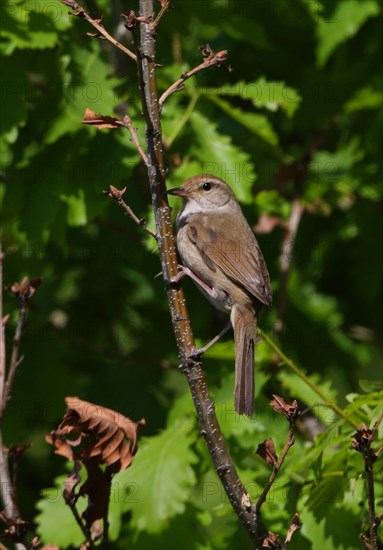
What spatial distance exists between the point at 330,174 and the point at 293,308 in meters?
0.94

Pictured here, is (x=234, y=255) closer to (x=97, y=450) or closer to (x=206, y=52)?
(x=206, y=52)

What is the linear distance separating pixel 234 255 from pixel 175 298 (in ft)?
5.79

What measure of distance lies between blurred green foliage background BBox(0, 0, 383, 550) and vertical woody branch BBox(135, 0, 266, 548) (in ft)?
2.41

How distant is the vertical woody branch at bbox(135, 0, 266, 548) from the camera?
2.61 meters

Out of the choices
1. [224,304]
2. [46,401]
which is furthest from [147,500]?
[46,401]

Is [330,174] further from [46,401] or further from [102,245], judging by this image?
[46,401]

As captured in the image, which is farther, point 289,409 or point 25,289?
point 25,289

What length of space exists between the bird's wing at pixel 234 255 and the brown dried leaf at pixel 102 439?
1.55 metres

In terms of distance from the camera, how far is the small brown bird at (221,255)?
4.27 meters

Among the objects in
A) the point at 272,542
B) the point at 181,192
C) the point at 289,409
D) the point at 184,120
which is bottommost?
the point at 272,542

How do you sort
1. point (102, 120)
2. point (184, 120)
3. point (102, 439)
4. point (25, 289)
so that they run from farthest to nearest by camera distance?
point (184, 120)
point (25, 289)
point (102, 439)
point (102, 120)

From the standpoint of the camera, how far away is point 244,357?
3820mm

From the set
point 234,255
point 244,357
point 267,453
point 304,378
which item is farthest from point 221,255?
point 267,453

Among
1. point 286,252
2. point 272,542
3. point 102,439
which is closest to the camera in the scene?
point 272,542
